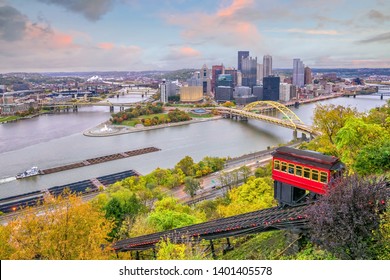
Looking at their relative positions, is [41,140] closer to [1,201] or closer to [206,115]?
[1,201]

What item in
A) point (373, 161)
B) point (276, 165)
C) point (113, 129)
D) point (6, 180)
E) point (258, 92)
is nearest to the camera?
point (276, 165)

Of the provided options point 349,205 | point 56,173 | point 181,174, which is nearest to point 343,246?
point 349,205

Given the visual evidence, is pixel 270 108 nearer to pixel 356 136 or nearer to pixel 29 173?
pixel 29 173

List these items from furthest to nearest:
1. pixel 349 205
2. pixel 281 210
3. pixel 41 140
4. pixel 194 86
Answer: pixel 194 86 < pixel 41 140 < pixel 281 210 < pixel 349 205

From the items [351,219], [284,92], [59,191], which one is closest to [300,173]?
[351,219]

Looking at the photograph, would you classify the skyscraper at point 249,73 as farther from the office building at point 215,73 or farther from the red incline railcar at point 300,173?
the red incline railcar at point 300,173

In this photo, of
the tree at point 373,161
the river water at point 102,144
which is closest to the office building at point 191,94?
the river water at point 102,144

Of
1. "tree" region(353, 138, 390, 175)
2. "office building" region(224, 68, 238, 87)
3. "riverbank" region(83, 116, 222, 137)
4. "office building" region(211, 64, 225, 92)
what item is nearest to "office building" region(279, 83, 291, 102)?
"office building" region(224, 68, 238, 87)
